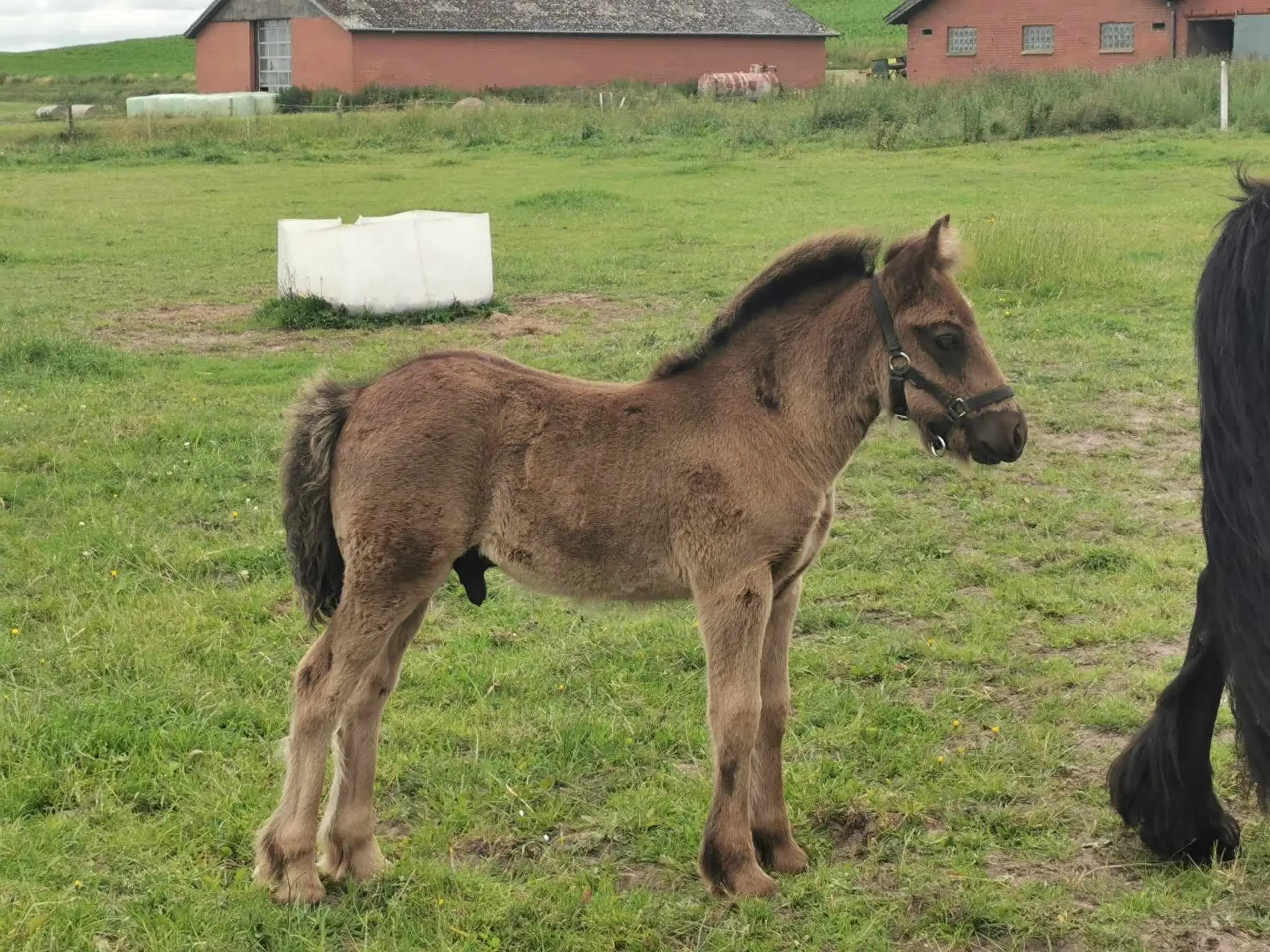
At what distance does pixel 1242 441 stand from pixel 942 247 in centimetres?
91

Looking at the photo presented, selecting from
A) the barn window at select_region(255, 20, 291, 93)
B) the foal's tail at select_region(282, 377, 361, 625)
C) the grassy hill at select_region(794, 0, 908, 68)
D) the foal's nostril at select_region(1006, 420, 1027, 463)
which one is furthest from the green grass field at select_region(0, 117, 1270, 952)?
the grassy hill at select_region(794, 0, 908, 68)

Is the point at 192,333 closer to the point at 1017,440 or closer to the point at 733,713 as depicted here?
the point at 733,713

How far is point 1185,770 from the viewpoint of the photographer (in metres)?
3.72

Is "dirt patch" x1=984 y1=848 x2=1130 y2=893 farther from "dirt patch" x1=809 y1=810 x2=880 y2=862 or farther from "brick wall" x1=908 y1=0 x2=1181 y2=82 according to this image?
"brick wall" x1=908 y1=0 x2=1181 y2=82

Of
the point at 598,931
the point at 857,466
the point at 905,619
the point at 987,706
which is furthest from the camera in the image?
the point at 857,466

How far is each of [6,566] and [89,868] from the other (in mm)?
2587

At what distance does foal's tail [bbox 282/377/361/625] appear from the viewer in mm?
3654

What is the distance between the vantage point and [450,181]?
72.1 feet

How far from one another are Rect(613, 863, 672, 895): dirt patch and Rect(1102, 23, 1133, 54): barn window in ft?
138

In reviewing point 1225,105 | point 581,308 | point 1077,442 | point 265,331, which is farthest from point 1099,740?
point 1225,105

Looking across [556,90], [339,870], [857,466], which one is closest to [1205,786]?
[339,870]

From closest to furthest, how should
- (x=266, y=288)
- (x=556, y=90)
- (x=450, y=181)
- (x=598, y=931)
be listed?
(x=598, y=931)
(x=266, y=288)
(x=450, y=181)
(x=556, y=90)

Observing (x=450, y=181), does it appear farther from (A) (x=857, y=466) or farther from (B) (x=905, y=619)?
(B) (x=905, y=619)

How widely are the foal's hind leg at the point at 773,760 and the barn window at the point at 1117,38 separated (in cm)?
4180
